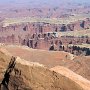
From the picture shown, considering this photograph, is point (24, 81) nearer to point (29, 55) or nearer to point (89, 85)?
point (89, 85)

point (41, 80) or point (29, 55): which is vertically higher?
point (41, 80)

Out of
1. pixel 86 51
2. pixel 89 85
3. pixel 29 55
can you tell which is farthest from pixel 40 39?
pixel 89 85

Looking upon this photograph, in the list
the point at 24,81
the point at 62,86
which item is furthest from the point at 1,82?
the point at 62,86

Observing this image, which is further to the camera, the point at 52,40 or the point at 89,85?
the point at 52,40

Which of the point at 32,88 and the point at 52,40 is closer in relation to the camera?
the point at 32,88

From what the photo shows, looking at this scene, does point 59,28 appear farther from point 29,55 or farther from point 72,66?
point 72,66

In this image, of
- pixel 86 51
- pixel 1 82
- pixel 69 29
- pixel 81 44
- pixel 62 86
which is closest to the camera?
pixel 62 86

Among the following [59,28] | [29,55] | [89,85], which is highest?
[89,85]

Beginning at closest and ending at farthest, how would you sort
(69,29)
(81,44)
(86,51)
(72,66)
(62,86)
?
(62,86), (72,66), (86,51), (81,44), (69,29)

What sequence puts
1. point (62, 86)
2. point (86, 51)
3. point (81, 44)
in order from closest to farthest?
point (62, 86) < point (86, 51) < point (81, 44)
